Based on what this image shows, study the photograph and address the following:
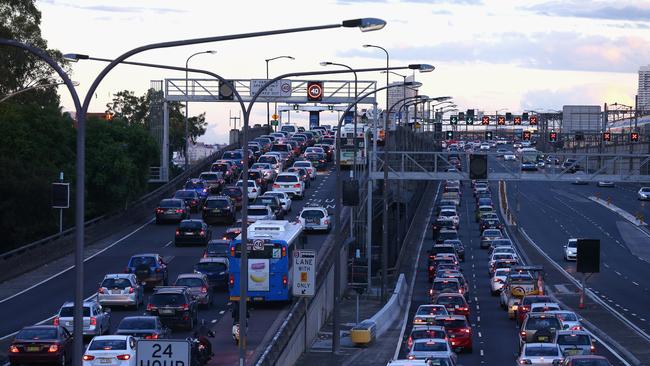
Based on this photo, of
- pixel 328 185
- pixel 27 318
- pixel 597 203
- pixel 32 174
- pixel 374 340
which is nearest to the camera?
pixel 27 318

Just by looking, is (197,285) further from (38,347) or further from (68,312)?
(38,347)

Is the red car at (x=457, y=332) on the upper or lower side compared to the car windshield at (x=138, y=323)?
lower

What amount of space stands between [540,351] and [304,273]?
7901 millimetres

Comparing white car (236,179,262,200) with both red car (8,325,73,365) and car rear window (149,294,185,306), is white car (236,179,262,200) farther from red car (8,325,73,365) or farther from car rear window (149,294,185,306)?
red car (8,325,73,365)

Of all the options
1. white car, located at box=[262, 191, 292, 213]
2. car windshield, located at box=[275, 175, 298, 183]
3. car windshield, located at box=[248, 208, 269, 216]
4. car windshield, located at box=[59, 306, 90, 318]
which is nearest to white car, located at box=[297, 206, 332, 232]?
car windshield, located at box=[248, 208, 269, 216]

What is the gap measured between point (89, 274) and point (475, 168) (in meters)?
18.8

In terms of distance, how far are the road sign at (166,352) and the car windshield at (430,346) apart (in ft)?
56.6

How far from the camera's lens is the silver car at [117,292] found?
45.1 meters

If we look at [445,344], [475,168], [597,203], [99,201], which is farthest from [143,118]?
[445,344]

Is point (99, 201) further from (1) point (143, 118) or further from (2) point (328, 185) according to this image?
(1) point (143, 118)

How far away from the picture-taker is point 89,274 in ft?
180

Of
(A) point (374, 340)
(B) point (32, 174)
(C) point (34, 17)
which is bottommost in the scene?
(A) point (374, 340)

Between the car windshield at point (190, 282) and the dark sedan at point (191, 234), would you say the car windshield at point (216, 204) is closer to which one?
the dark sedan at point (191, 234)

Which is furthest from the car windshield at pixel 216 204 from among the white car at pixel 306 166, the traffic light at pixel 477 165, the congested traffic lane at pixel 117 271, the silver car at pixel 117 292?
the silver car at pixel 117 292
